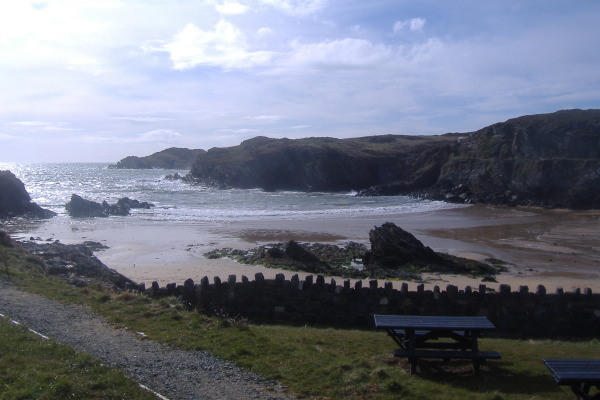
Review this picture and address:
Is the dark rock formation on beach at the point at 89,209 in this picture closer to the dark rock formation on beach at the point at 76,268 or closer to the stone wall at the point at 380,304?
the dark rock formation on beach at the point at 76,268

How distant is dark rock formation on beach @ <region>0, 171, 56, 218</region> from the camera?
4606cm

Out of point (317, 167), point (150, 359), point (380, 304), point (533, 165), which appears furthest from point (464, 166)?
point (150, 359)

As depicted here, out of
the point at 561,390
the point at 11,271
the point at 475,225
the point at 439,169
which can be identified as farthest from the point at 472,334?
the point at 439,169

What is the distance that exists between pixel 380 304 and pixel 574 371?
19.8 feet

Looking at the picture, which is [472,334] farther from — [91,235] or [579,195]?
[579,195]

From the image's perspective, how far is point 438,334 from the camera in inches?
328

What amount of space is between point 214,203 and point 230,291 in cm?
5136

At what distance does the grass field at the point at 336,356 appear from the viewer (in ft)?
22.9

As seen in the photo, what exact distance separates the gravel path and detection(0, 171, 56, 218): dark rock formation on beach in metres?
39.5

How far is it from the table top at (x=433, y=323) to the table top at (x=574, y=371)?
4.45 ft

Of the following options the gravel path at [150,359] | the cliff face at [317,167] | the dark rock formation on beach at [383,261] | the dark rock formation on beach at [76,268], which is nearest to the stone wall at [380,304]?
the gravel path at [150,359]

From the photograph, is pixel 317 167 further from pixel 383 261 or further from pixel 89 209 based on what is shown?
pixel 383 261

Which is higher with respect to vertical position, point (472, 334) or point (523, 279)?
point (472, 334)

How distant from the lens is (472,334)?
8.15 meters
